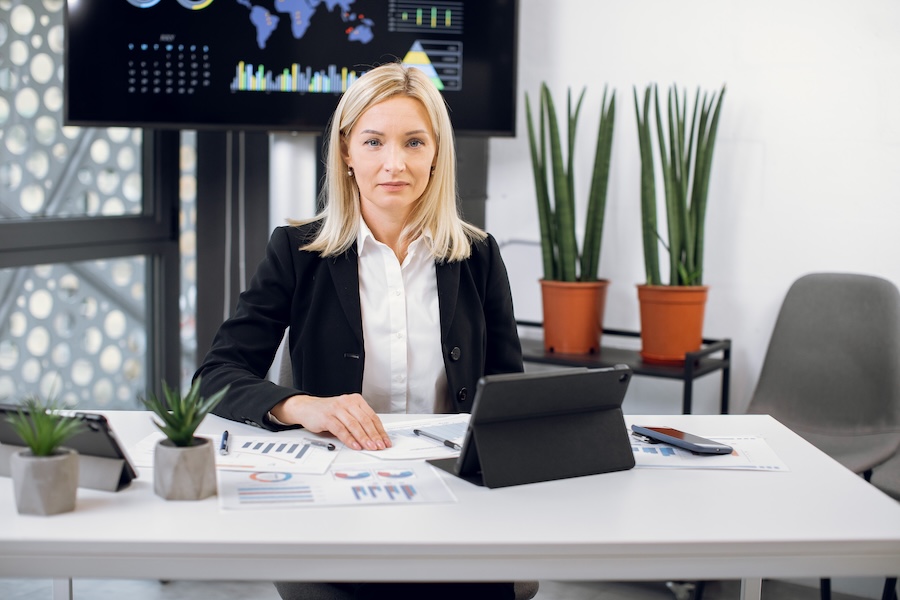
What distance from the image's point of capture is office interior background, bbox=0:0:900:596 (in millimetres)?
3059

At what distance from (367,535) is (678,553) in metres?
0.40

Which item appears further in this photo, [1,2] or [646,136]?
[646,136]

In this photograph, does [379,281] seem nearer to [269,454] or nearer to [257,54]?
[269,454]

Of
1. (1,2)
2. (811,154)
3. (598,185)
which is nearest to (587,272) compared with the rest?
(598,185)

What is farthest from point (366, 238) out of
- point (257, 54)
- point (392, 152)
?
point (257, 54)

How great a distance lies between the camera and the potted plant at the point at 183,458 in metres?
1.33

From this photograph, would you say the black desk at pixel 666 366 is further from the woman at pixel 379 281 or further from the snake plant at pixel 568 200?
the woman at pixel 379 281

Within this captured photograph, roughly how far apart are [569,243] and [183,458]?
2.08 meters

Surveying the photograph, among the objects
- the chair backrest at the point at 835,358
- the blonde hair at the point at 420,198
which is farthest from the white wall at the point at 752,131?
the blonde hair at the point at 420,198

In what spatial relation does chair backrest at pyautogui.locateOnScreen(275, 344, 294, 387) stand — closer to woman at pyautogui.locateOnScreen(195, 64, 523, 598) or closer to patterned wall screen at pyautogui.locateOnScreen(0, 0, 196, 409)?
woman at pyautogui.locateOnScreen(195, 64, 523, 598)

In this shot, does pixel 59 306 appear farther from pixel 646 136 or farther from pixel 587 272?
pixel 646 136

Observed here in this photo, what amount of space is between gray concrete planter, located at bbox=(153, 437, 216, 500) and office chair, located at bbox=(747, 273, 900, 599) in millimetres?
2010

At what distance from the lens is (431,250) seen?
2.12 m

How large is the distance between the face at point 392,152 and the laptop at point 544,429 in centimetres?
65
